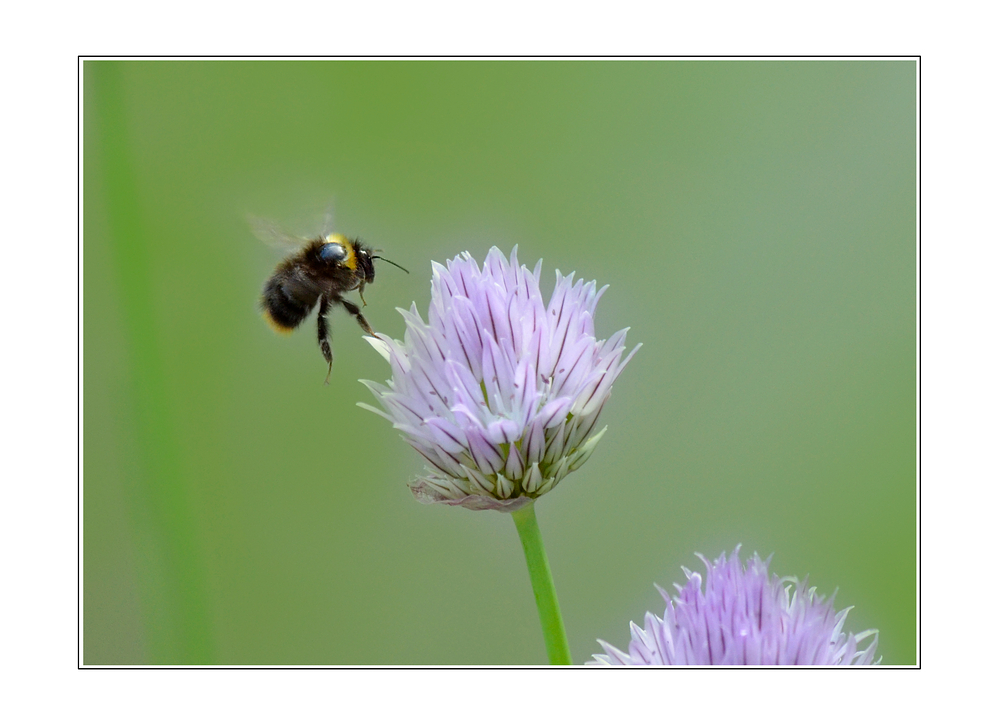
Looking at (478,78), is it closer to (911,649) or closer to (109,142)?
(109,142)

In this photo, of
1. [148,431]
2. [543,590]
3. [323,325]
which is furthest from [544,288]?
[543,590]

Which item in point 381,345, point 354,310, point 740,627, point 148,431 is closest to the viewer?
point 740,627

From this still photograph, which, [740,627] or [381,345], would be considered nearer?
[740,627]

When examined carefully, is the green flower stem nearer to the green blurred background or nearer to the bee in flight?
the bee in flight

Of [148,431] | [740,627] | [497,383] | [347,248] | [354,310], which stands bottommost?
[740,627]

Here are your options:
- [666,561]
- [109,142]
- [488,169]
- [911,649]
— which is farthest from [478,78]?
[911,649]

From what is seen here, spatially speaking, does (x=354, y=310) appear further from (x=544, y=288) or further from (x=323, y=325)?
(x=544, y=288)
